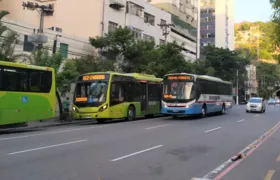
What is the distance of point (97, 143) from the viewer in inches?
A: 479

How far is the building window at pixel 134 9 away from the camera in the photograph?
143 feet

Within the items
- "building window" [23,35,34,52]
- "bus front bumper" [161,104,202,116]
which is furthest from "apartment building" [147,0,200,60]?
"bus front bumper" [161,104,202,116]

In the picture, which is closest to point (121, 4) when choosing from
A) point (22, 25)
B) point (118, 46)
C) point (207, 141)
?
point (118, 46)

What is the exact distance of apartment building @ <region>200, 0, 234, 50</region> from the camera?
10788 centimetres

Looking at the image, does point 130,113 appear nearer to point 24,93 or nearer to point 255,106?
point 24,93

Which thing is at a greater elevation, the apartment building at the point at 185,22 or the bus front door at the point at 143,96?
the apartment building at the point at 185,22

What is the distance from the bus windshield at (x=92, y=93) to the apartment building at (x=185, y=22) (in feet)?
129

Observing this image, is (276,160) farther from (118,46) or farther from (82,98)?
(118,46)

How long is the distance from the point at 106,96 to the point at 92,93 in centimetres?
94

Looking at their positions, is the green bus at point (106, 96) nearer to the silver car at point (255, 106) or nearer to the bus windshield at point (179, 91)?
the bus windshield at point (179, 91)

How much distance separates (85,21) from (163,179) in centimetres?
3285

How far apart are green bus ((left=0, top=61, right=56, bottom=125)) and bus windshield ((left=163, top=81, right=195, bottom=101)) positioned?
9.00 m

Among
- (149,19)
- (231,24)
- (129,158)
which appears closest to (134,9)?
(149,19)

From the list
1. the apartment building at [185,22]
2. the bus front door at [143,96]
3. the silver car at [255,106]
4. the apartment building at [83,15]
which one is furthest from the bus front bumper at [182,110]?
the apartment building at [185,22]
